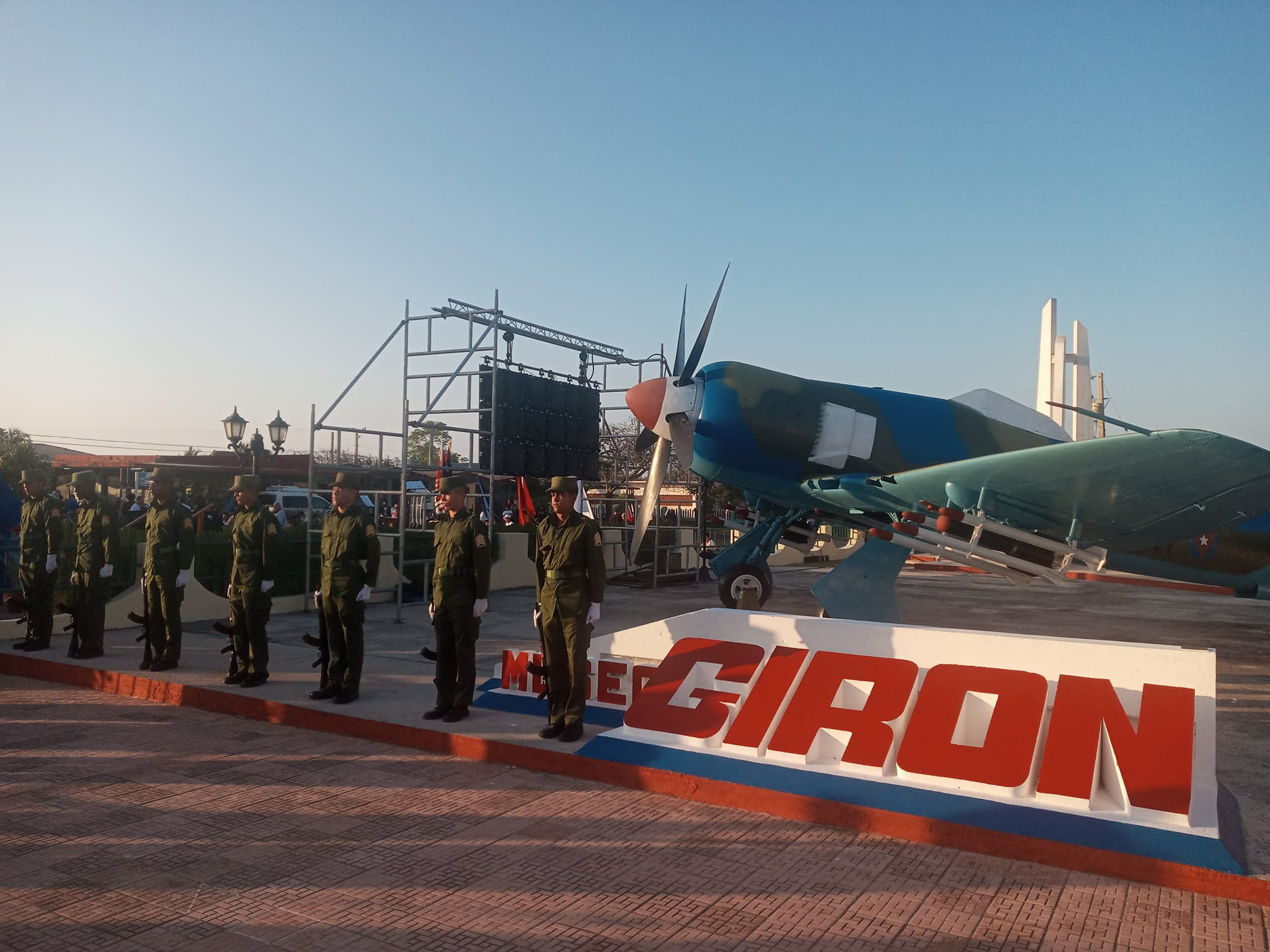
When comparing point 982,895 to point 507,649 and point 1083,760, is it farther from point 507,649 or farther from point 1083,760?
point 507,649

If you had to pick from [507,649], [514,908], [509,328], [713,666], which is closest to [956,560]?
[713,666]

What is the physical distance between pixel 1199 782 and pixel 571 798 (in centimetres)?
308

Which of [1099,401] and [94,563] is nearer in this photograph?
[94,563]

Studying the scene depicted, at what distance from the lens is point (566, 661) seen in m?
5.53

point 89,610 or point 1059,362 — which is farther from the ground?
point 1059,362

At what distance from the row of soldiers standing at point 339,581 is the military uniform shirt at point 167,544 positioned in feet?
0.03

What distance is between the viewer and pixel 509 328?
12.0 metres

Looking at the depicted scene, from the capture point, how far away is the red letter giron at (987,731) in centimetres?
404

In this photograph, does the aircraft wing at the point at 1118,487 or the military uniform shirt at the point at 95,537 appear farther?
the military uniform shirt at the point at 95,537

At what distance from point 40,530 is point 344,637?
418 centimetres

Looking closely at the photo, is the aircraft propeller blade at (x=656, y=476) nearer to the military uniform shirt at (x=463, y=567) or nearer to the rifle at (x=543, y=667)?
the military uniform shirt at (x=463, y=567)

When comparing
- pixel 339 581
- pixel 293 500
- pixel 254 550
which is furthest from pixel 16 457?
pixel 339 581

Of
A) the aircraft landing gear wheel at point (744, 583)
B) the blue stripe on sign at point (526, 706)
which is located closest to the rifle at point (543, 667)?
the blue stripe on sign at point (526, 706)

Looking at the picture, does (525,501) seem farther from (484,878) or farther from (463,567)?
(484,878)
